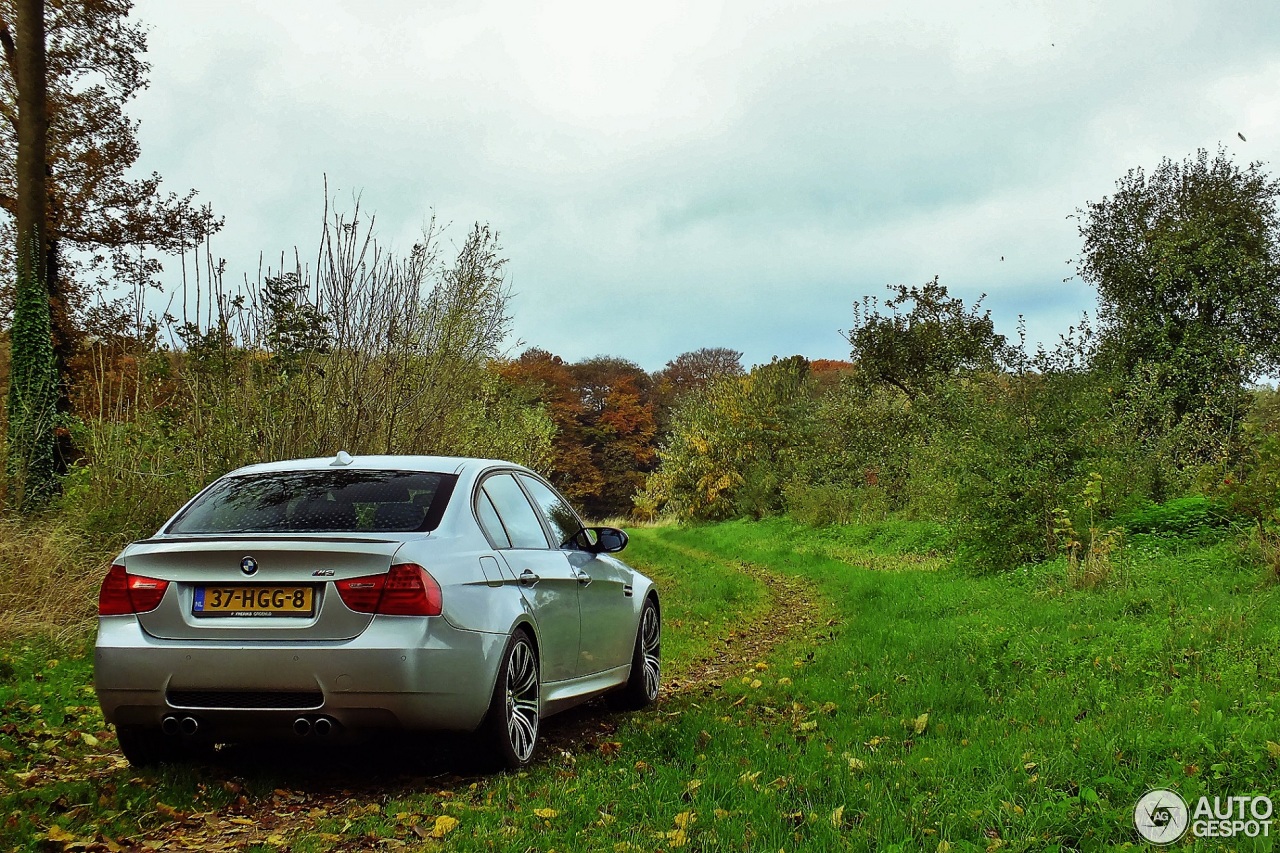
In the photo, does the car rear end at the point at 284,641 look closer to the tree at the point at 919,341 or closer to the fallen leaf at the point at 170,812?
the fallen leaf at the point at 170,812

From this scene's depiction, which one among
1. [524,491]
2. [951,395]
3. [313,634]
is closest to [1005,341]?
[951,395]

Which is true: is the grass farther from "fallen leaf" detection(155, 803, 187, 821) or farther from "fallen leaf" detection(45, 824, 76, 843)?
"fallen leaf" detection(45, 824, 76, 843)

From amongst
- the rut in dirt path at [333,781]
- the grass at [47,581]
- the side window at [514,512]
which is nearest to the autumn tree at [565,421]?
the grass at [47,581]

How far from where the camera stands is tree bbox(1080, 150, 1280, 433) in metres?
27.4

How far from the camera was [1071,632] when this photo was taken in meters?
8.16

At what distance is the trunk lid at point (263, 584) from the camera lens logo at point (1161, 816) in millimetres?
3348

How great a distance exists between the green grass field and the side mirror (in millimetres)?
1184

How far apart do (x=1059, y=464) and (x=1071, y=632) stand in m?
5.72

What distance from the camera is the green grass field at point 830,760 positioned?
4.22 m

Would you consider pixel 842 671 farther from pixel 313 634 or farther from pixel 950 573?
pixel 950 573

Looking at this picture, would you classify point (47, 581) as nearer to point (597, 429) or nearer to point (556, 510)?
point (556, 510)

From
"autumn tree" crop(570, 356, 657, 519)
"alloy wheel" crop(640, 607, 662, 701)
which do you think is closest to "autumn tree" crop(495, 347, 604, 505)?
"autumn tree" crop(570, 356, 657, 519)

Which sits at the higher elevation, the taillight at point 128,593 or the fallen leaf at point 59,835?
the taillight at point 128,593

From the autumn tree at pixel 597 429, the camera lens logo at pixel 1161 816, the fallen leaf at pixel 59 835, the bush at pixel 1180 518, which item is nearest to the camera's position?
the camera lens logo at pixel 1161 816
